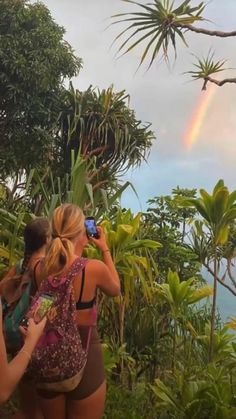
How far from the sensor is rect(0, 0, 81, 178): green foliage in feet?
40.8

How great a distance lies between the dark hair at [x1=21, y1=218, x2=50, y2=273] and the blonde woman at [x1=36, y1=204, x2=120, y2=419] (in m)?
0.32

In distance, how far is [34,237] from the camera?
2469mm

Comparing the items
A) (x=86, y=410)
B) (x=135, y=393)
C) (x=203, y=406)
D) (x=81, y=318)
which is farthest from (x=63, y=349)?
(x=135, y=393)

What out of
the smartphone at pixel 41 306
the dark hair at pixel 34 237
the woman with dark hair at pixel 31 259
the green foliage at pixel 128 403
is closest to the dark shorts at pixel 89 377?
the smartphone at pixel 41 306

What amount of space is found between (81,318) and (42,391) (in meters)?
0.33

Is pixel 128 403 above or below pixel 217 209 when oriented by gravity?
below

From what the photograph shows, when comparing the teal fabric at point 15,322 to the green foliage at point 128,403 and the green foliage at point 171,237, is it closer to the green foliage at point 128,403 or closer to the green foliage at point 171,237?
the green foliage at point 128,403

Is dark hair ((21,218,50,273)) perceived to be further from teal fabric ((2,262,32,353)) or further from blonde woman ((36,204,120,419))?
blonde woman ((36,204,120,419))

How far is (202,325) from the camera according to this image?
20.7 ft

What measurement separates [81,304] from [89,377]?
284 millimetres

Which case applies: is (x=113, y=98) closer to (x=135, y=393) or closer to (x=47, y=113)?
(x=47, y=113)

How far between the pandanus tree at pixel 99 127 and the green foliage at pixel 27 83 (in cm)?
88

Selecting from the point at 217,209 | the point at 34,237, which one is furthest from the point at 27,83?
the point at 34,237

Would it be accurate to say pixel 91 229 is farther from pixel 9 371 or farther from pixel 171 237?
pixel 171 237
